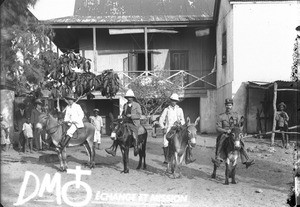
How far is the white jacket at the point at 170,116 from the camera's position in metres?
8.96

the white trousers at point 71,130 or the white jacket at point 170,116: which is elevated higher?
the white jacket at point 170,116

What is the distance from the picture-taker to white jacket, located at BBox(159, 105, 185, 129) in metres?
8.96

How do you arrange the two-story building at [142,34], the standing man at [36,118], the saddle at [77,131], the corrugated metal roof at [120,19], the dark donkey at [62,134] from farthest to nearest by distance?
the corrugated metal roof at [120,19]
the two-story building at [142,34]
the saddle at [77,131]
the dark donkey at [62,134]
the standing man at [36,118]

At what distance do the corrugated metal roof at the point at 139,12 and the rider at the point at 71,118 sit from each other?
6461 millimetres

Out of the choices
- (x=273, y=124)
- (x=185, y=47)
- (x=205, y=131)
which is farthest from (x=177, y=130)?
(x=185, y=47)

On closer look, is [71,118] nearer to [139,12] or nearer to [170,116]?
[170,116]

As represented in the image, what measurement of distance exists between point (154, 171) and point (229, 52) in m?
4.50

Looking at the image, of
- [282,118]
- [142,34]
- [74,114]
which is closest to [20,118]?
[74,114]

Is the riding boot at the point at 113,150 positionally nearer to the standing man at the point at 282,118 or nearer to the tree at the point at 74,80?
the tree at the point at 74,80

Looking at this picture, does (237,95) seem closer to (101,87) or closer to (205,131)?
(205,131)

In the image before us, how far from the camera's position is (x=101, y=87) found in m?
9.50

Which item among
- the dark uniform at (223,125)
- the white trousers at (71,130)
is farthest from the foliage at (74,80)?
the dark uniform at (223,125)

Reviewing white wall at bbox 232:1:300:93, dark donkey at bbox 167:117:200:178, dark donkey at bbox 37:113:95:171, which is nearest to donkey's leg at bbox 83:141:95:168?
dark donkey at bbox 37:113:95:171

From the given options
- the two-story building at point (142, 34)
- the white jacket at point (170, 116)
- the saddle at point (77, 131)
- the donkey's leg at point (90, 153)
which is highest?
the two-story building at point (142, 34)
